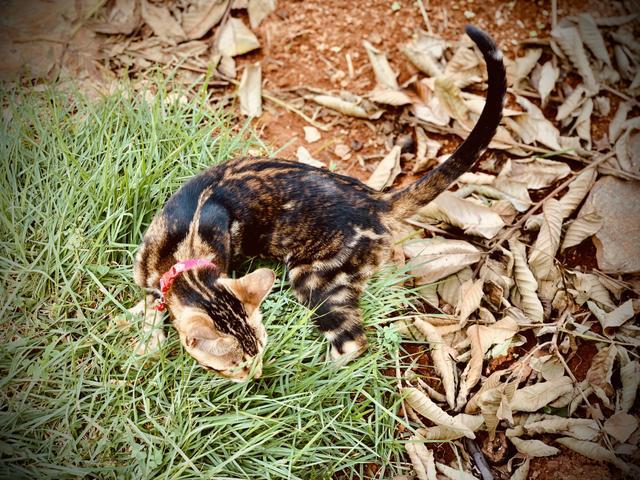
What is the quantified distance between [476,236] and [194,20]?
2638 millimetres

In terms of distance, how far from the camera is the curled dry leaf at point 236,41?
3990mm

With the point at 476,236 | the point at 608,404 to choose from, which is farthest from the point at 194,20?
the point at 608,404

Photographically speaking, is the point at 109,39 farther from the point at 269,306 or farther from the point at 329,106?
the point at 269,306

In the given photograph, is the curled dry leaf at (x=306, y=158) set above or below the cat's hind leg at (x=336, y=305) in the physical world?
above

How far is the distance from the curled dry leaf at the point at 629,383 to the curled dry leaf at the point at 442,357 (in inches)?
33.3

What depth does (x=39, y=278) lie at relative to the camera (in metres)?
2.77

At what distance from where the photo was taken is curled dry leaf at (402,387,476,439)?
2.64 meters

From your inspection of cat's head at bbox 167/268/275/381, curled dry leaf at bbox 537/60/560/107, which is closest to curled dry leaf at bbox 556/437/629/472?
cat's head at bbox 167/268/275/381

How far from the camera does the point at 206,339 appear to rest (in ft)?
7.39

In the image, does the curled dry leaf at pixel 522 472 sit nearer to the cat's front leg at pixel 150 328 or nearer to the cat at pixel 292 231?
the cat at pixel 292 231

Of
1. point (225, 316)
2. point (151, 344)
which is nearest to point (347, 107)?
point (225, 316)

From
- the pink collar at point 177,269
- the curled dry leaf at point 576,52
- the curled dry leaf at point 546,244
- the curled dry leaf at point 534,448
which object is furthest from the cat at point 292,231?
the curled dry leaf at point 576,52

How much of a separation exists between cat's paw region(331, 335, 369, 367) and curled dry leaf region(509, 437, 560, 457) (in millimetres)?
882

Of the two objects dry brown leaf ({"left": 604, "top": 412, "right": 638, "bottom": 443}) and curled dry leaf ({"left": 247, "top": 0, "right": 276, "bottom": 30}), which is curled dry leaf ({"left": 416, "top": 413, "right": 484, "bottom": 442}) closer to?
dry brown leaf ({"left": 604, "top": 412, "right": 638, "bottom": 443})
